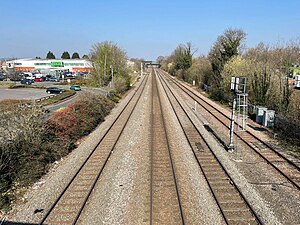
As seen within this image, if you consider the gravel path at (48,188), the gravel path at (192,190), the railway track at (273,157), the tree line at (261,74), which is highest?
the tree line at (261,74)

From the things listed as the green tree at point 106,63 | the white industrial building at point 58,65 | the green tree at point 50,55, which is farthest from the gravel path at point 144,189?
the green tree at point 50,55

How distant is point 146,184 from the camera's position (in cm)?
1061

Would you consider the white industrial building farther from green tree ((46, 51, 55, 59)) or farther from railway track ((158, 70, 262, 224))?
railway track ((158, 70, 262, 224))

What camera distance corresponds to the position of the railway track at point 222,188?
8.32 meters

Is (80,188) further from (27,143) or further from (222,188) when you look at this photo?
(222,188)

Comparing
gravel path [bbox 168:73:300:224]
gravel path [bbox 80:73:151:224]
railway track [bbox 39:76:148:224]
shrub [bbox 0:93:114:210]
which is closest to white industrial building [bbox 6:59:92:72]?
shrub [bbox 0:93:114:210]

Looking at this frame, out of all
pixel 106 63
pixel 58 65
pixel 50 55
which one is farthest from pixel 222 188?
pixel 50 55

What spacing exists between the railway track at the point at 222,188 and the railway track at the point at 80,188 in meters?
4.76

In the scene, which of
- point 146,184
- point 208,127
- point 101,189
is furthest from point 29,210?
point 208,127

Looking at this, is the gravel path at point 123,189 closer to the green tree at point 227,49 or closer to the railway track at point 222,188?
the railway track at point 222,188

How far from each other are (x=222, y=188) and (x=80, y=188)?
5.66 m

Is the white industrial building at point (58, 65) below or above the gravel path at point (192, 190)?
above

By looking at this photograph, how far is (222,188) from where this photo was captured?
10.2 m

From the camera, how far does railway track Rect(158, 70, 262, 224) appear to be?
8319 mm
